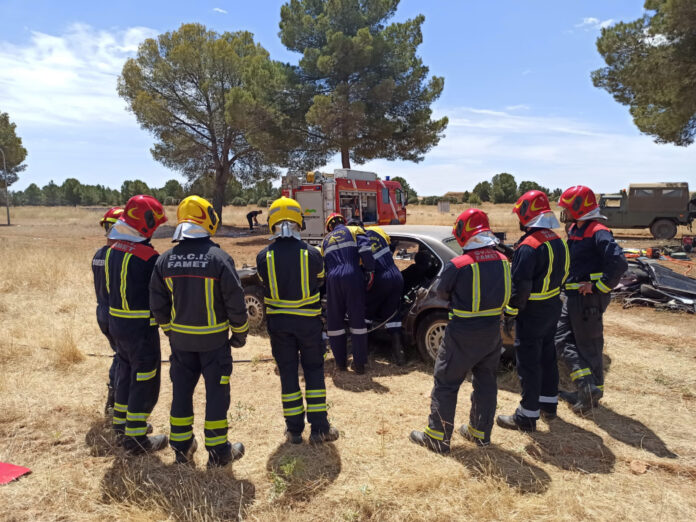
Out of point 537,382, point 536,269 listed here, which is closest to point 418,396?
point 537,382

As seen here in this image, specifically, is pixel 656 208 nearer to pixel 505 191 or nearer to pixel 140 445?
pixel 140 445

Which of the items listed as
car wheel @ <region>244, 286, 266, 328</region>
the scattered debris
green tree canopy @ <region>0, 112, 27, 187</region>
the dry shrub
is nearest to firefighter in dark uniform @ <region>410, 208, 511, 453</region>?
the scattered debris

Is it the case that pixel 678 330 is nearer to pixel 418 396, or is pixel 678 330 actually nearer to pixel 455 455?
pixel 418 396

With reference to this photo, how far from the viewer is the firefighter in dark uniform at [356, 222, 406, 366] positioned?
15.6 ft

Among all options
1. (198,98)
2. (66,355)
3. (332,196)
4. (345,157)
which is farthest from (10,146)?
(66,355)

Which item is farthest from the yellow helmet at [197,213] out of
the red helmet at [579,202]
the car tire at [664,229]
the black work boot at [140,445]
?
the car tire at [664,229]

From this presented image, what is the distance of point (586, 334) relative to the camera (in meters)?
3.90

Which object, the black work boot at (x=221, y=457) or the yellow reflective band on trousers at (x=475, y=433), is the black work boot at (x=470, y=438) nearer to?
the yellow reflective band on trousers at (x=475, y=433)

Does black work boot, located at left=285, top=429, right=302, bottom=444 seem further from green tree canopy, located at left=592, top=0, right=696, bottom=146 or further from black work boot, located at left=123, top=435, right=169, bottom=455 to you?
green tree canopy, located at left=592, top=0, right=696, bottom=146

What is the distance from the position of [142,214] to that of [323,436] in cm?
210

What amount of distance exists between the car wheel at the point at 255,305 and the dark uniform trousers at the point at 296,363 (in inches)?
103

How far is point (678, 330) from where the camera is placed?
20.6 ft

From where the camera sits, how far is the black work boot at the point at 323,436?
3385 millimetres

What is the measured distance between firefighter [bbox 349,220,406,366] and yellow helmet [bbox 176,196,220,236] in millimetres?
2035
